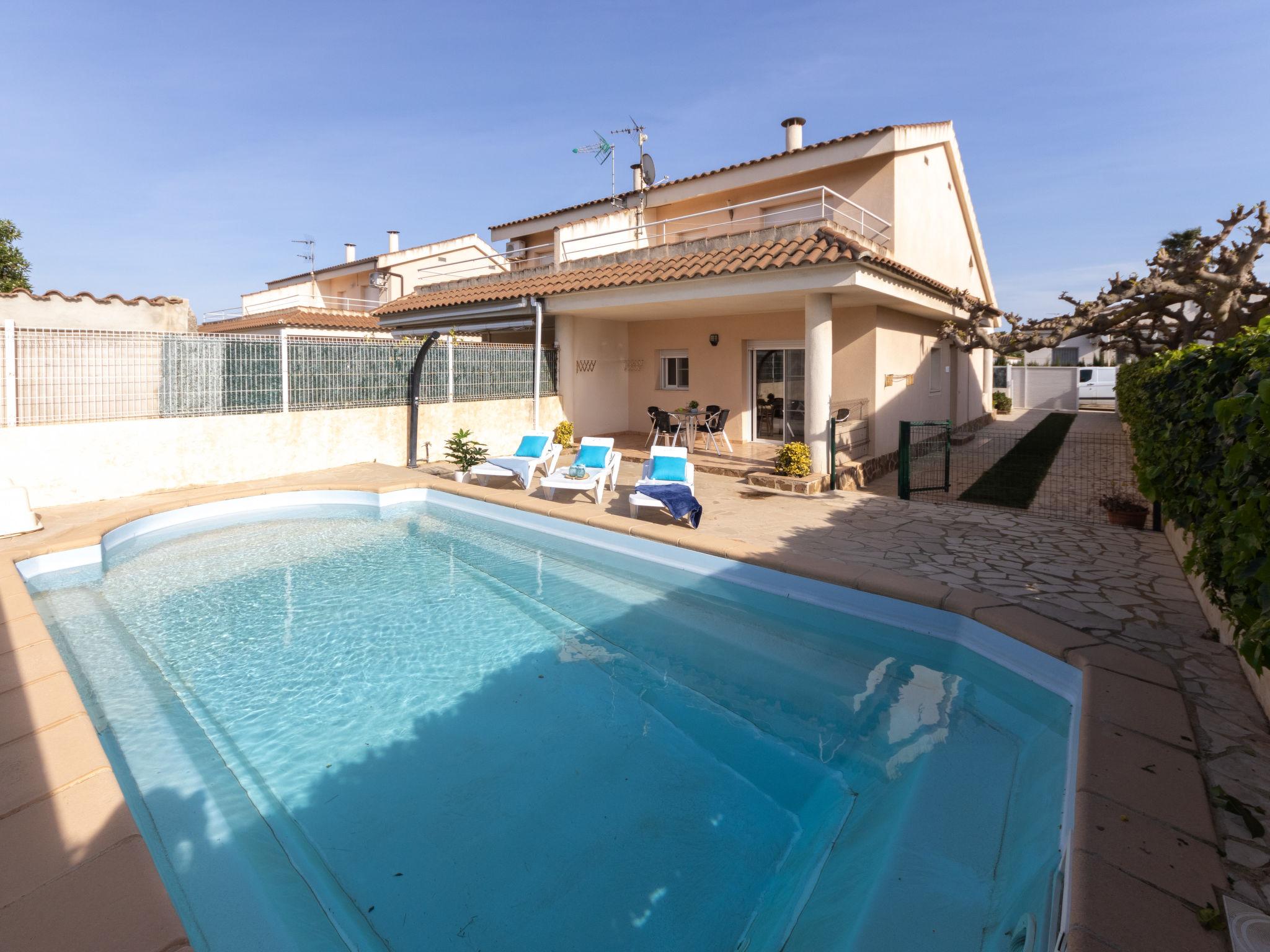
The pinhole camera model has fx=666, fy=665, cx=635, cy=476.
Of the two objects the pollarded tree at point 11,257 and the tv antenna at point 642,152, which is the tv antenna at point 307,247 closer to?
the pollarded tree at point 11,257

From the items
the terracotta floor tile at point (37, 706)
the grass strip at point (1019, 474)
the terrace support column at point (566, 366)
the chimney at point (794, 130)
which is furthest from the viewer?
the chimney at point (794, 130)

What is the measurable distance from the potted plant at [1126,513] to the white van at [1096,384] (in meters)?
33.8

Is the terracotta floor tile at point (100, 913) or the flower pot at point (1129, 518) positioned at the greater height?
the flower pot at point (1129, 518)

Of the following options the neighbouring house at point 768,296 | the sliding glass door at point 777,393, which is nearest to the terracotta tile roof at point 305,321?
the neighbouring house at point 768,296

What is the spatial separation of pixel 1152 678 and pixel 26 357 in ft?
47.0

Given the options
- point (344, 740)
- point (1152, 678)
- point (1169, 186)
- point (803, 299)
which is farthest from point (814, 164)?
point (344, 740)

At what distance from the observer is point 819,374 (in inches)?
479

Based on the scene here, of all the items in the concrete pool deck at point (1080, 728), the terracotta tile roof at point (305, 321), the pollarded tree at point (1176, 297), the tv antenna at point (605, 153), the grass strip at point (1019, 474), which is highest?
the tv antenna at point (605, 153)

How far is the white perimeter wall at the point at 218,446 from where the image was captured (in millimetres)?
10328

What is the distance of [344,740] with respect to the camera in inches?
183

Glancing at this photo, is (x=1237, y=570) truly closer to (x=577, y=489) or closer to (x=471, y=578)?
(x=471, y=578)

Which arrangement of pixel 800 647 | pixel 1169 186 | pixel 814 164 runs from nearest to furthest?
pixel 800 647
pixel 814 164
pixel 1169 186

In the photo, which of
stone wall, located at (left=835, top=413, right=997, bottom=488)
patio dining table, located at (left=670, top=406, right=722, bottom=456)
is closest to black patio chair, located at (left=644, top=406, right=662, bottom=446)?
patio dining table, located at (left=670, top=406, right=722, bottom=456)

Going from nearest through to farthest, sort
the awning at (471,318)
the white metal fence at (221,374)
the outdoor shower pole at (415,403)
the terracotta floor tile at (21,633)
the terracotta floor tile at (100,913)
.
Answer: the terracotta floor tile at (100,913)
the terracotta floor tile at (21,633)
the white metal fence at (221,374)
the outdoor shower pole at (415,403)
the awning at (471,318)
